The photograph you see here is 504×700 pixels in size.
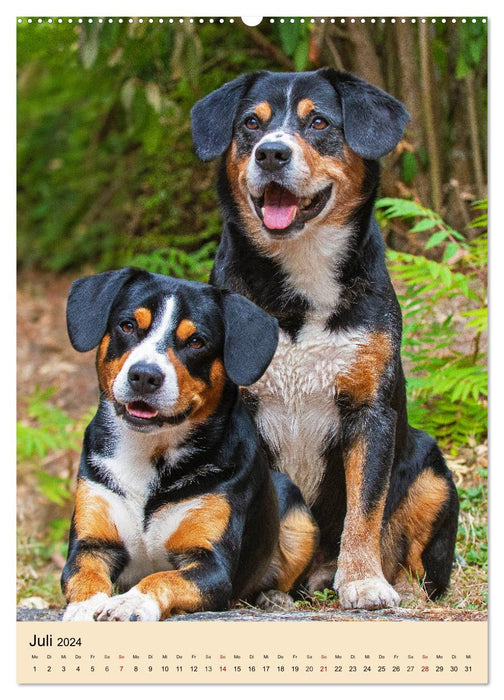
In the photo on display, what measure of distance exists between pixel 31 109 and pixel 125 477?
18.2 feet

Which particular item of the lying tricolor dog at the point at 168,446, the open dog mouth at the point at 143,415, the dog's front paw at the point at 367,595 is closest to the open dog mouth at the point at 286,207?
the lying tricolor dog at the point at 168,446

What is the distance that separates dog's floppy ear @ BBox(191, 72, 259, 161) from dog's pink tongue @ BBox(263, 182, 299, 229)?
1.13ft

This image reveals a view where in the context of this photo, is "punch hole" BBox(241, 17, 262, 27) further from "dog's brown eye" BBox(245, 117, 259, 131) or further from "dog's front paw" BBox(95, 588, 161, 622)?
"dog's front paw" BBox(95, 588, 161, 622)

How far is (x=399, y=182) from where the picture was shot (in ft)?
20.5

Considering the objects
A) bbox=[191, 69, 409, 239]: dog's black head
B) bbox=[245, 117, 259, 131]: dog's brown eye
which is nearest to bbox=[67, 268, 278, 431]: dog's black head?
bbox=[191, 69, 409, 239]: dog's black head

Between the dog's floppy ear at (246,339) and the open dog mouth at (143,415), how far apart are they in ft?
0.92

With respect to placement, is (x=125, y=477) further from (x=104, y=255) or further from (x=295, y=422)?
(x=104, y=255)

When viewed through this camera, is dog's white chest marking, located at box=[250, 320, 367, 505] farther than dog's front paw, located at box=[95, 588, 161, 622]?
Yes

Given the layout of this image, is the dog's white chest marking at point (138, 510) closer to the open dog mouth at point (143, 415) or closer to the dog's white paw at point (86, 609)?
the open dog mouth at point (143, 415)

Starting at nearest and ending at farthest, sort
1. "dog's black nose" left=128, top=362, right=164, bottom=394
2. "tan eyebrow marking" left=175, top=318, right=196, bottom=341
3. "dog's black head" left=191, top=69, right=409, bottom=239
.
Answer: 1. "dog's black nose" left=128, top=362, right=164, bottom=394
2. "tan eyebrow marking" left=175, top=318, right=196, bottom=341
3. "dog's black head" left=191, top=69, right=409, bottom=239

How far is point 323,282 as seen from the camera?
4.90 meters

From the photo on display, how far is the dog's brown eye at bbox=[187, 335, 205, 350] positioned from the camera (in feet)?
14.0

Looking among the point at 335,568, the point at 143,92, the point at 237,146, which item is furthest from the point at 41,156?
the point at 335,568

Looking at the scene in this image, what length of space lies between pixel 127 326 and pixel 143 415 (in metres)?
0.37
